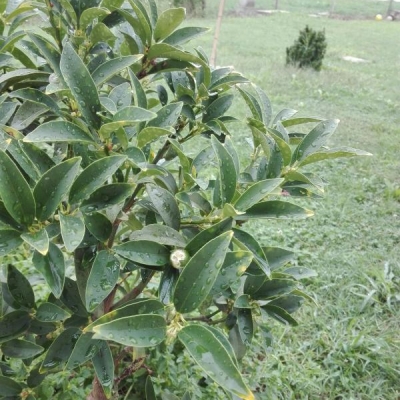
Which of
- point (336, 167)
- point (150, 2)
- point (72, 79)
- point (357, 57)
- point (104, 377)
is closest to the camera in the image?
point (72, 79)

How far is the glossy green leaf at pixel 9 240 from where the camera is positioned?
25.3 inches

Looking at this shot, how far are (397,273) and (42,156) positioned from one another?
7.24ft

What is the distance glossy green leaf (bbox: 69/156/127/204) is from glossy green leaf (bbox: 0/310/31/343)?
35cm

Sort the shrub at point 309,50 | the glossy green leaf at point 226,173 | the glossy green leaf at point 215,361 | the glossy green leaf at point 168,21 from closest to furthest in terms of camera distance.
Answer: the glossy green leaf at point 215,361, the glossy green leaf at point 226,173, the glossy green leaf at point 168,21, the shrub at point 309,50

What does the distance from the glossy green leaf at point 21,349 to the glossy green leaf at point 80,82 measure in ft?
1.60

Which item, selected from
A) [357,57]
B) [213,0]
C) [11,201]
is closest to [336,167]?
[11,201]

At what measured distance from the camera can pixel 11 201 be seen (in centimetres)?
64

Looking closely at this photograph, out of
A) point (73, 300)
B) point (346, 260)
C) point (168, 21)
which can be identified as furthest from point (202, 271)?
point (346, 260)

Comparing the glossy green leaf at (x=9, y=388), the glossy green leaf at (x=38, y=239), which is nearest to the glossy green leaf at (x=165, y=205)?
the glossy green leaf at (x=38, y=239)

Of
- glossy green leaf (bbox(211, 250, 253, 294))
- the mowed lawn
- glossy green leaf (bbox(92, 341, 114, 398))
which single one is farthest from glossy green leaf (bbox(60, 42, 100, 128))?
the mowed lawn

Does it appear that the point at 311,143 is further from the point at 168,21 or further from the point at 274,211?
the point at 168,21

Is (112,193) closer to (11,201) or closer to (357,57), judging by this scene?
(11,201)

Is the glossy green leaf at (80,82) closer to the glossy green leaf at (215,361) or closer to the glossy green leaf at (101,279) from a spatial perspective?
the glossy green leaf at (101,279)

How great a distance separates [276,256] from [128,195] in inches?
14.0
